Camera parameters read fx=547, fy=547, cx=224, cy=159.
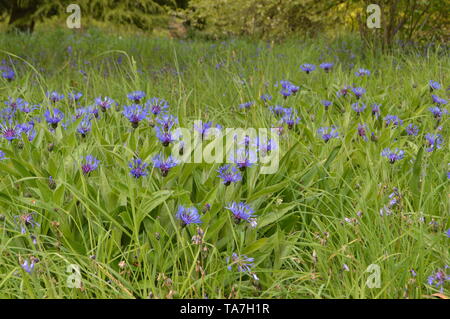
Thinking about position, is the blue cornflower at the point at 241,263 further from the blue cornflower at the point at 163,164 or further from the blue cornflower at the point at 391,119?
the blue cornflower at the point at 391,119

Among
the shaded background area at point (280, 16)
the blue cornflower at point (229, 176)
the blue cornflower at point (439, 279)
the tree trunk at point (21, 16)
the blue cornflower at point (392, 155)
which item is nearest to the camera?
the blue cornflower at point (439, 279)

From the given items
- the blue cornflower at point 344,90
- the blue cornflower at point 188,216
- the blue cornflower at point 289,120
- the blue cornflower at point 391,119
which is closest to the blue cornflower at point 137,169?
the blue cornflower at point 188,216

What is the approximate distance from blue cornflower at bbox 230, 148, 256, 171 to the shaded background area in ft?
14.3

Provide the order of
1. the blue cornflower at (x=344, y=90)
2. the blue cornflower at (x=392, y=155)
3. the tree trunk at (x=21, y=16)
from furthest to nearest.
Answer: the tree trunk at (x=21, y=16) < the blue cornflower at (x=344, y=90) < the blue cornflower at (x=392, y=155)

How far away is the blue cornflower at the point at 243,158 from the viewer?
2041mm

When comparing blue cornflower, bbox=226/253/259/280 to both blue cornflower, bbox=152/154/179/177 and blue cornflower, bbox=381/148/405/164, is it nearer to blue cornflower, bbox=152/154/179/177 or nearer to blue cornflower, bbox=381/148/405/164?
blue cornflower, bbox=152/154/179/177

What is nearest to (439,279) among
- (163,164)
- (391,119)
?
(163,164)

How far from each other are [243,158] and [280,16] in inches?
308

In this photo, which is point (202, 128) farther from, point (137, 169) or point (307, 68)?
point (307, 68)

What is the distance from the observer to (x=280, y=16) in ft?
31.0

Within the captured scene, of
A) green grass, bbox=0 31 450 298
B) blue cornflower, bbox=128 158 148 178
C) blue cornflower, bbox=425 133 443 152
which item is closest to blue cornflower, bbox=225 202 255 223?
green grass, bbox=0 31 450 298

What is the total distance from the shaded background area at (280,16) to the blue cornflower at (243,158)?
14.3ft

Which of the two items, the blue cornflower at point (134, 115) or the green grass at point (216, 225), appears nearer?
the green grass at point (216, 225)
